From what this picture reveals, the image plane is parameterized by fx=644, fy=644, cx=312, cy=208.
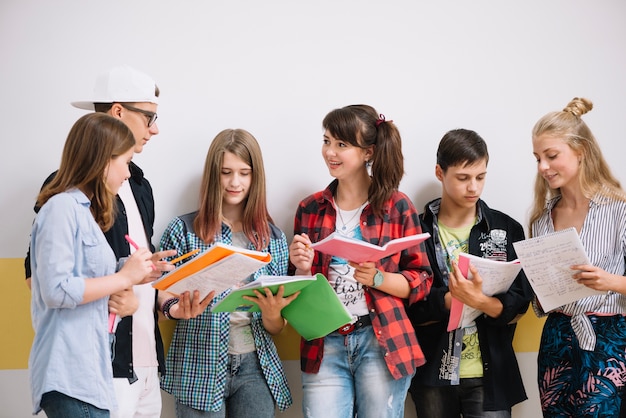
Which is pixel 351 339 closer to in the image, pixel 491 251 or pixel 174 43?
pixel 491 251

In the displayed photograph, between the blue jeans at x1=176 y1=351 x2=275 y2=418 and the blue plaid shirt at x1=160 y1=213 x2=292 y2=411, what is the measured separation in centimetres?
3

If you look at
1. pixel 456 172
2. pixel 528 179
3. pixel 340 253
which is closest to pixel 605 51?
pixel 528 179

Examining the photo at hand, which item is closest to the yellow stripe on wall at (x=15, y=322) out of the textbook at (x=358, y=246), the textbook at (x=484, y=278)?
the textbook at (x=358, y=246)

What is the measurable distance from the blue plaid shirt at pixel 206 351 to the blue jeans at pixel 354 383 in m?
0.18

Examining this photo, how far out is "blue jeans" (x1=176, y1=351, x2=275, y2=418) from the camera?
2641mm

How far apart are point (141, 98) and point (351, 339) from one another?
4.28 feet

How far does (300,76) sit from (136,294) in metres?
1.32

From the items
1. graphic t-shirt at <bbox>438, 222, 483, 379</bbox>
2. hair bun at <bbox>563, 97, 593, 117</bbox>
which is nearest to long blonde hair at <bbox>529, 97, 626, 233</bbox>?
hair bun at <bbox>563, 97, 593, 117</bbox>

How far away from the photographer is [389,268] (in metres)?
2.74

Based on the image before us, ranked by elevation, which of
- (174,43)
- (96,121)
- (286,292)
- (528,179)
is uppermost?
(174,43)

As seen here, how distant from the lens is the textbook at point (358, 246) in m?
2.29

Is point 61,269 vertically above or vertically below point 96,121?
below

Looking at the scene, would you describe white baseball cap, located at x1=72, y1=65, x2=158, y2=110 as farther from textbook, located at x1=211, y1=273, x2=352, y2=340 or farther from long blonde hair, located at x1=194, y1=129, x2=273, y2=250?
textbook, located at x1=211, y1=273, x2=352, y2=340

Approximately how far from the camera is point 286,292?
246cm
